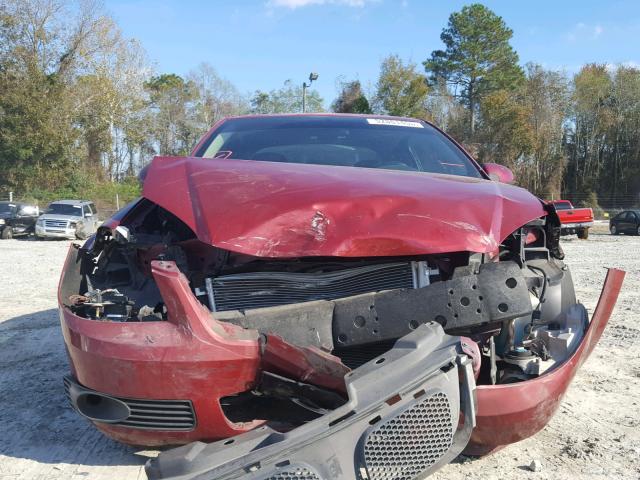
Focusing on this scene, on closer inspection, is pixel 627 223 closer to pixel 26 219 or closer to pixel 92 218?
pixel 92 218

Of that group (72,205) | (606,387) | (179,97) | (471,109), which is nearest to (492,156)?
(471,109)

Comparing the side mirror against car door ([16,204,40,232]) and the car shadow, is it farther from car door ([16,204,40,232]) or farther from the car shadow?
car door ([16,204,40,232])

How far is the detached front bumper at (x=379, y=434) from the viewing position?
71.9 inches

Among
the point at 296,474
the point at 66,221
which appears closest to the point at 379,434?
the point at 296,474

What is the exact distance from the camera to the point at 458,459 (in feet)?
9.04

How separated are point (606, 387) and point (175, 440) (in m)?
2.95

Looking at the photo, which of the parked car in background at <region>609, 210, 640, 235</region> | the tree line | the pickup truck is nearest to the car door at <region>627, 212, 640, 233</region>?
the parked car in background at <region>609, 210, 640, 235</region>

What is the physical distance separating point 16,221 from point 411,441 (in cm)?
2263

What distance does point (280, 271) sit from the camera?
2529 mm

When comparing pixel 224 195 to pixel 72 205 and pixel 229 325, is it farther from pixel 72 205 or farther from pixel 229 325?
pixel 72 205

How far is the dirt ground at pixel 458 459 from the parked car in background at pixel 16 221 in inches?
704

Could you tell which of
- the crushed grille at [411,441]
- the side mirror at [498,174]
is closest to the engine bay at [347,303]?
the crushed grille at [411,441]

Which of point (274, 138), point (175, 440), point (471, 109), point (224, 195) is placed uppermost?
point (471, 109)

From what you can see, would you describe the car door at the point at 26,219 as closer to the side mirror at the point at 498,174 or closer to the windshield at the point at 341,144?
the windshield at the point at 341,144
